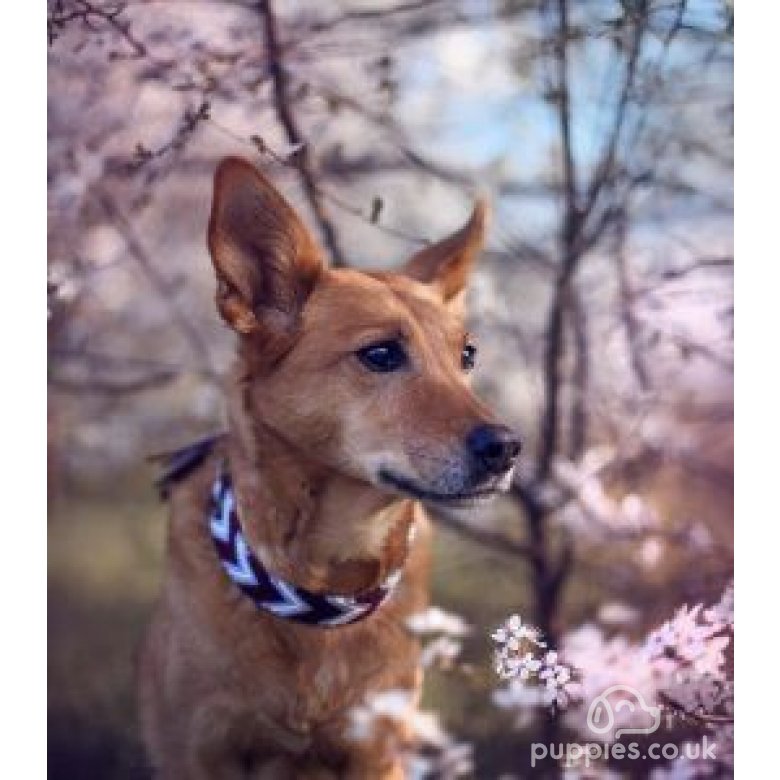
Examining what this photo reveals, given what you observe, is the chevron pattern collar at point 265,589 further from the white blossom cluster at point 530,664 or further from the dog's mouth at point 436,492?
the white blossom cluster at point 530,664

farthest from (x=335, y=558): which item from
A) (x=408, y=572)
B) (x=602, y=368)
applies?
(x=602, y=368)

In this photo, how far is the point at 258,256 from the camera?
7.34 feet

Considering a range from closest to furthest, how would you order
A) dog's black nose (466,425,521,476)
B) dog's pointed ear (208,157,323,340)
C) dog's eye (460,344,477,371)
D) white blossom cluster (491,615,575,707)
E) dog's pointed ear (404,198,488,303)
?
dog's black nose (466,425,521,476) < dog's pointed ear (208,157,323,340) < dog's eye (460,344,477,371) < dog's pointed ear (404,198,488,303) < white blossom cluster (491,615,575,707)

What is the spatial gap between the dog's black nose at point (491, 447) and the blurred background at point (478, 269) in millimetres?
436

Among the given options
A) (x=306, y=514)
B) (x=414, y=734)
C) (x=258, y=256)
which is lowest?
(x=414, y=734)

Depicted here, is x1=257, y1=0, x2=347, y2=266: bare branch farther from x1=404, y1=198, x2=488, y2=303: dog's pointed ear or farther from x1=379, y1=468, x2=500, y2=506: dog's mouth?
x1=379, y1=468, x2=500, y2=506: dog's mouth

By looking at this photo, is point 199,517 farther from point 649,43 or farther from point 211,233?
point 649,43

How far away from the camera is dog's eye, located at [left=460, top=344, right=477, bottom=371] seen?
91.1 inches

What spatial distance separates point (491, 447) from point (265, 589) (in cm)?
50

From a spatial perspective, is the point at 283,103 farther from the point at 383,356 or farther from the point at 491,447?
the point at 491,447

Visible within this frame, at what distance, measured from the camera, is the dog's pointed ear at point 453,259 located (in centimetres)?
245

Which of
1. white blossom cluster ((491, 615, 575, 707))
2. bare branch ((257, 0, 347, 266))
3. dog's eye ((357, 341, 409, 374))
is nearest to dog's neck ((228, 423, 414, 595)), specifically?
dog's eye ((357, 341, 409, 374))

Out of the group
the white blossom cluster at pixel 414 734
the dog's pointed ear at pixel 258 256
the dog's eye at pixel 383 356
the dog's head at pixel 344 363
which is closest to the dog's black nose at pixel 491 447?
the dog's head at pixel 344 363

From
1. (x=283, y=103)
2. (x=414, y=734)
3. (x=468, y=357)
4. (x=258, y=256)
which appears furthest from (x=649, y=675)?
(x=283, y=103)
